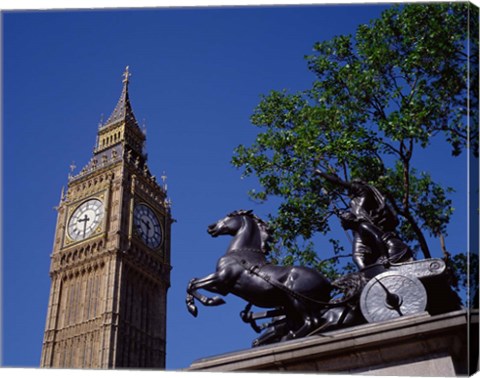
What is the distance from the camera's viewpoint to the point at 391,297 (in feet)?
24.8

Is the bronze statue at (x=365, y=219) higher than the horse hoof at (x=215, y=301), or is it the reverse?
the bronze statue at (x=365, y=219)

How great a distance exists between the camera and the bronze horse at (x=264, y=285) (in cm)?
806

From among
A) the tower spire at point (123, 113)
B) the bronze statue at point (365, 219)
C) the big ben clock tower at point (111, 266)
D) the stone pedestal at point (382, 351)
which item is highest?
the tower spire at point (123, 113)

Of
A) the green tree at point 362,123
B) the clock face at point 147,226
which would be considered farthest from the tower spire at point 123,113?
the green tree at point 362,123

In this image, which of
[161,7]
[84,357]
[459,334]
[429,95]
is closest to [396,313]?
[459,334]

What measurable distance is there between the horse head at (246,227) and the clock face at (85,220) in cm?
5196

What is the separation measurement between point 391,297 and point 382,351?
30.8 inches

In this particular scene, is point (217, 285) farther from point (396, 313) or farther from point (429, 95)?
point (429, 95)

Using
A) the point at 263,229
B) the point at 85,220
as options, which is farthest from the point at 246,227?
the point at 85,220

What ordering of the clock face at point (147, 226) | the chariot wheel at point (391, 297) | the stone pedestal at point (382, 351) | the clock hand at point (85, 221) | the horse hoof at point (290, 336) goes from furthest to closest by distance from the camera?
the clock face at point (147, 226) → the clock hand at point (85, 221) → the horse hoof at point (290, 336) → the chariot wheel at point (391, 297) → the stone pedestal at point (382, 351)

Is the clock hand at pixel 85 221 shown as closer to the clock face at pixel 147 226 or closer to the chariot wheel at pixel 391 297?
the clock face at pixel 147 226

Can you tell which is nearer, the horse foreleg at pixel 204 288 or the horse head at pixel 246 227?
the horse foreleg at pixel 204 288

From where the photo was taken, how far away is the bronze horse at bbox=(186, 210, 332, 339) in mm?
8062

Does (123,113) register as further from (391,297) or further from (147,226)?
(391,297)
